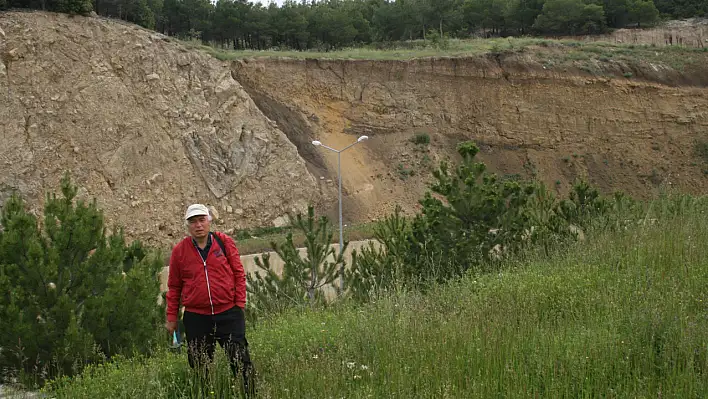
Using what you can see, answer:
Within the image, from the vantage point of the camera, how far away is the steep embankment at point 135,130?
2819 cm

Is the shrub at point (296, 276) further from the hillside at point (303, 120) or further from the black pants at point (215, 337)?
the hillside at point (303, 120)

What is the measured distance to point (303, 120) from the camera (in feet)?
130

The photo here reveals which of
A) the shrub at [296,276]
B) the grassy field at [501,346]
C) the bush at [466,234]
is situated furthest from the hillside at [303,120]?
the grassy field at [501,346]

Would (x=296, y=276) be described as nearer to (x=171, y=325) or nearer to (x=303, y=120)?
(x=171, y=325)

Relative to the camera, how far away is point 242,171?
3384 centimetres

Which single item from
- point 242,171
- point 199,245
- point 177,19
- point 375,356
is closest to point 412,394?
point 375,356

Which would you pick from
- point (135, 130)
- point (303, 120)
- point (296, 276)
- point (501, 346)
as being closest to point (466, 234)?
point (296, 276)

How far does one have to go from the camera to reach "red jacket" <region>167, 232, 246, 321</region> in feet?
19.0

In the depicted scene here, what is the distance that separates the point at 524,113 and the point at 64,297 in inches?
1571

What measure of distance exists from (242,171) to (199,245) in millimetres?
28325

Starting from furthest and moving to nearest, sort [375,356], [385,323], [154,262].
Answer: [154,262] < [385,323] < [375,356]

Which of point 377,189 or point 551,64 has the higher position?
point 551,64

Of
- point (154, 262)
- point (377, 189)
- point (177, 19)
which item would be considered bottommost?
point (377, 189)

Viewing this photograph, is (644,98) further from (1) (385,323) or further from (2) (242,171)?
(1) (385,323)
